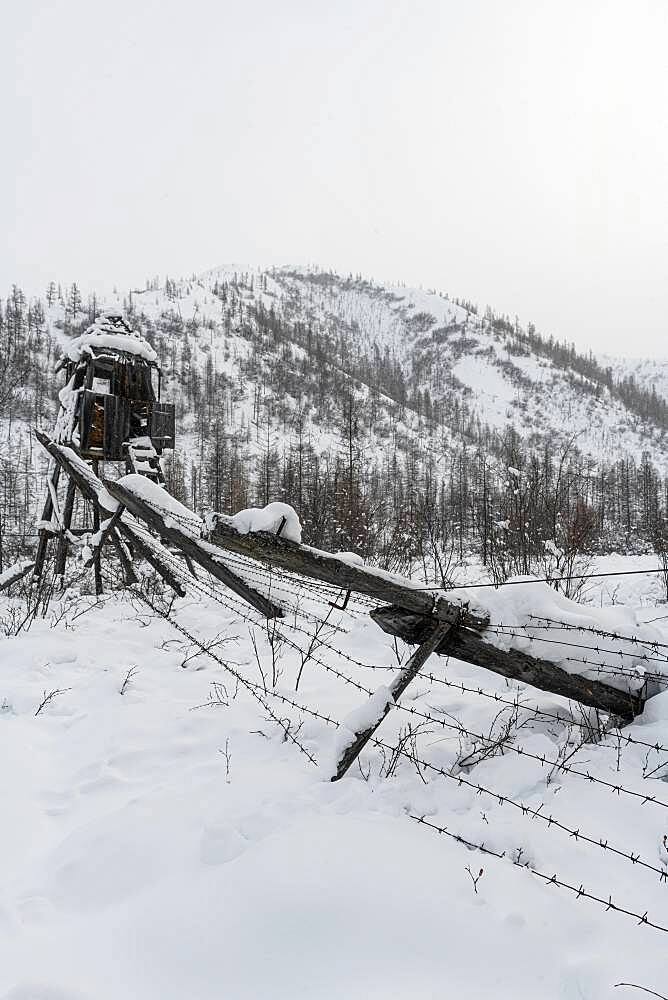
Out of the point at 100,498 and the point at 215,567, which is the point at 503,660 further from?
the point at 100,498

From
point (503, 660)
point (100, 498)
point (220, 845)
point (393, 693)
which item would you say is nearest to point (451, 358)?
point (100, 498)

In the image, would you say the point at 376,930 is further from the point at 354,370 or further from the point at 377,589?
the point at 354,370

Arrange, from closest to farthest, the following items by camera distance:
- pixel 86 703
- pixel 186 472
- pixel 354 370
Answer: pixel 86 703 → pixel 186 472 → pixel 354 370

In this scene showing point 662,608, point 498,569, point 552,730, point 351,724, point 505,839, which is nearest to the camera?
point 505,839

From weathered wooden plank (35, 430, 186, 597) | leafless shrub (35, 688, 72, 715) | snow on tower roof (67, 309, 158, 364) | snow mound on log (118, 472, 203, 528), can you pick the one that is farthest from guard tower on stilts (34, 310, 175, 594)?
leafless shrub (35, 688, 72, 715)

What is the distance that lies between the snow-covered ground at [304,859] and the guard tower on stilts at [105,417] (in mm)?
5878

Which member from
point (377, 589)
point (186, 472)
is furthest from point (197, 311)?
point (377, 589)

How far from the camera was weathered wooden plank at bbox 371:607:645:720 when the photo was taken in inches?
129

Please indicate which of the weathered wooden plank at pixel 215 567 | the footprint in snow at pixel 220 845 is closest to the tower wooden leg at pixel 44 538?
the weathered wooden plank at pixel 215 567

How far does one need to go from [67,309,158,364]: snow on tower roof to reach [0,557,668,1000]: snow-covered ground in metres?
7.53

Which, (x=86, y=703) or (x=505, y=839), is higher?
(x=505, y=839)

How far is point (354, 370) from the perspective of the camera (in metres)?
122

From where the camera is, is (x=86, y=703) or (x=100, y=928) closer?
(x=100, y=928)

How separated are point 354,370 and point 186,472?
Answer: 70675 mm
